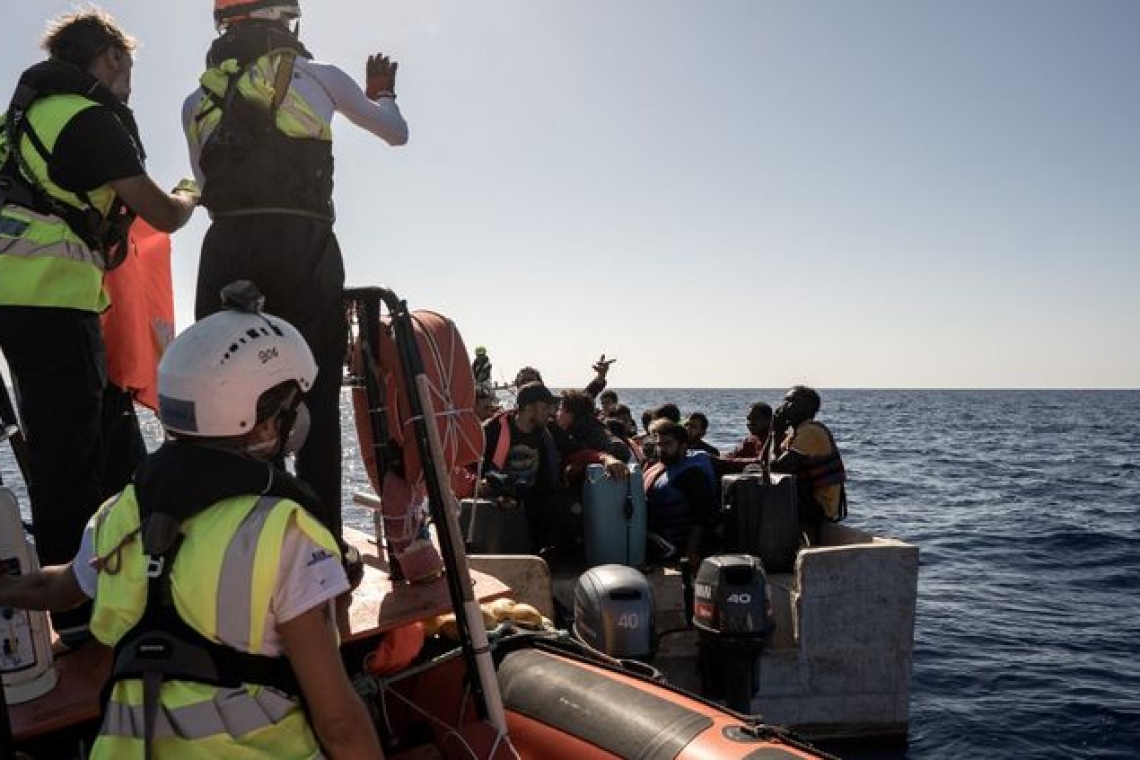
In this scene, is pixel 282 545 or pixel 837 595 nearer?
pixel 282 545

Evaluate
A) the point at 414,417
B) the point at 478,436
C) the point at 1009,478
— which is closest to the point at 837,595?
the point at 478,436

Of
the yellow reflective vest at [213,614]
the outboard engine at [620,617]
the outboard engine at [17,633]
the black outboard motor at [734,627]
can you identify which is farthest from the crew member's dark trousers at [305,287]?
the black outboard motor at [734,627]

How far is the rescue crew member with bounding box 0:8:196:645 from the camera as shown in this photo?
296 cm

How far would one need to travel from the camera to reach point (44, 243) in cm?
301

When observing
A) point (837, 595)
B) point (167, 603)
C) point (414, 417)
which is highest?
point (414, 417)

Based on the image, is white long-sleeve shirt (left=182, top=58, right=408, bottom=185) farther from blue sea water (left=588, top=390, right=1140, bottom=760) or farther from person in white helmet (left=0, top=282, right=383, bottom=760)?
blue sea water (left=588, top=390, right=1140, bottom=760)

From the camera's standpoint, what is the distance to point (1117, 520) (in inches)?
815

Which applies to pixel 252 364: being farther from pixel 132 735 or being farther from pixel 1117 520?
pixel 1117 520

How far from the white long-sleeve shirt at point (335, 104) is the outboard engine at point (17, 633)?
1294mm

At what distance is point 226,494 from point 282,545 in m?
0.17

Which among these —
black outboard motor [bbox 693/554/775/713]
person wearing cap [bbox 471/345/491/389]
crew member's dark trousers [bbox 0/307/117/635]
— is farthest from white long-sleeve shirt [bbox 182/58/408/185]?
person wearing cap [bbox 471/345/491/389]

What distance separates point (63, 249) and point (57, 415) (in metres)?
0.56

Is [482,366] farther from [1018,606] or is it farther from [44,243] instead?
[44,243]

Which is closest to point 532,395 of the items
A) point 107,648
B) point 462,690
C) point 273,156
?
point 462,690
